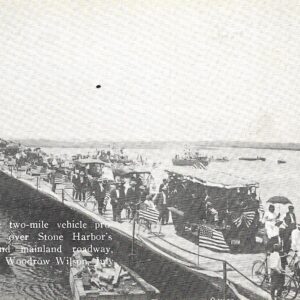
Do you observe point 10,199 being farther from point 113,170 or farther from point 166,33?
point 166,33

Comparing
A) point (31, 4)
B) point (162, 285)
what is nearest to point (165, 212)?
point (162, 285)

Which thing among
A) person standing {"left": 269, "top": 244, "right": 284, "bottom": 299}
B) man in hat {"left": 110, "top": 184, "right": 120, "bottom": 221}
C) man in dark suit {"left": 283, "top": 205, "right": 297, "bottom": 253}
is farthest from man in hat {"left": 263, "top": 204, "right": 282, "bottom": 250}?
man in hat {"left": 110, "top": 184, "right": 120, "bottom": 221}

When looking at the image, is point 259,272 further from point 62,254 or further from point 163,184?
point 62,254

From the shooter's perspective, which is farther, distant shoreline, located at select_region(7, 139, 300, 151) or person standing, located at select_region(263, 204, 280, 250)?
distant shoreline, located at select_region(7, 139, 300, 151)

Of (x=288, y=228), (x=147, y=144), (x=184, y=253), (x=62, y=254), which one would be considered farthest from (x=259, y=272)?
(x=62, y=254)

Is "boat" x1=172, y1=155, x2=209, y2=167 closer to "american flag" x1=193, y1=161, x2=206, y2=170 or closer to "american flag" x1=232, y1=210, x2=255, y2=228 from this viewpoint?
"american flag" x1=193, y1=161, x2=206, y2=170
